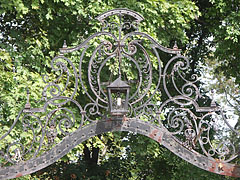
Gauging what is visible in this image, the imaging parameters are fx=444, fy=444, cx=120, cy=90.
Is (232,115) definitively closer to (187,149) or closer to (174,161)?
(174,161)

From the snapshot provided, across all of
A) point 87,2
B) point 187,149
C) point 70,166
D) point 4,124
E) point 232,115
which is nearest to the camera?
point 187,149

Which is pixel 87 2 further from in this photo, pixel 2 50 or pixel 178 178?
pixel 178 178

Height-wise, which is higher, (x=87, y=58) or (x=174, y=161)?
(x=87, y=58)

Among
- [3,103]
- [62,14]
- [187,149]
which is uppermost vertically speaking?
[62,14]

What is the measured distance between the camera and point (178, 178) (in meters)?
11.4

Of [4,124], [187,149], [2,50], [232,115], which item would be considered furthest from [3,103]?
[232,115]

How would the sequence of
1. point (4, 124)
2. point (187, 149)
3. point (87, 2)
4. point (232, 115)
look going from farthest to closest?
point (232, 115), point (87, 2), point (4, 124), point (187, 149)

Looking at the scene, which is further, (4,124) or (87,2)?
(87,2)

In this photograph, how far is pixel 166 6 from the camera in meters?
9.27

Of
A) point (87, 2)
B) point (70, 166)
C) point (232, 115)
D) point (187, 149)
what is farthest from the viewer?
point (232, 115)

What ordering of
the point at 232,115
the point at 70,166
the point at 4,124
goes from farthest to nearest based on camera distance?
1. the point at 232,115
2. the point at 70,166
3. the point at 4,124

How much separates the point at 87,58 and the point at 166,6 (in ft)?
6.47

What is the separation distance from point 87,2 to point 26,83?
2.10 meters

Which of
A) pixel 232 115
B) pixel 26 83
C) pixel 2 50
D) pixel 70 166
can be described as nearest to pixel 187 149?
pixel 26 83
